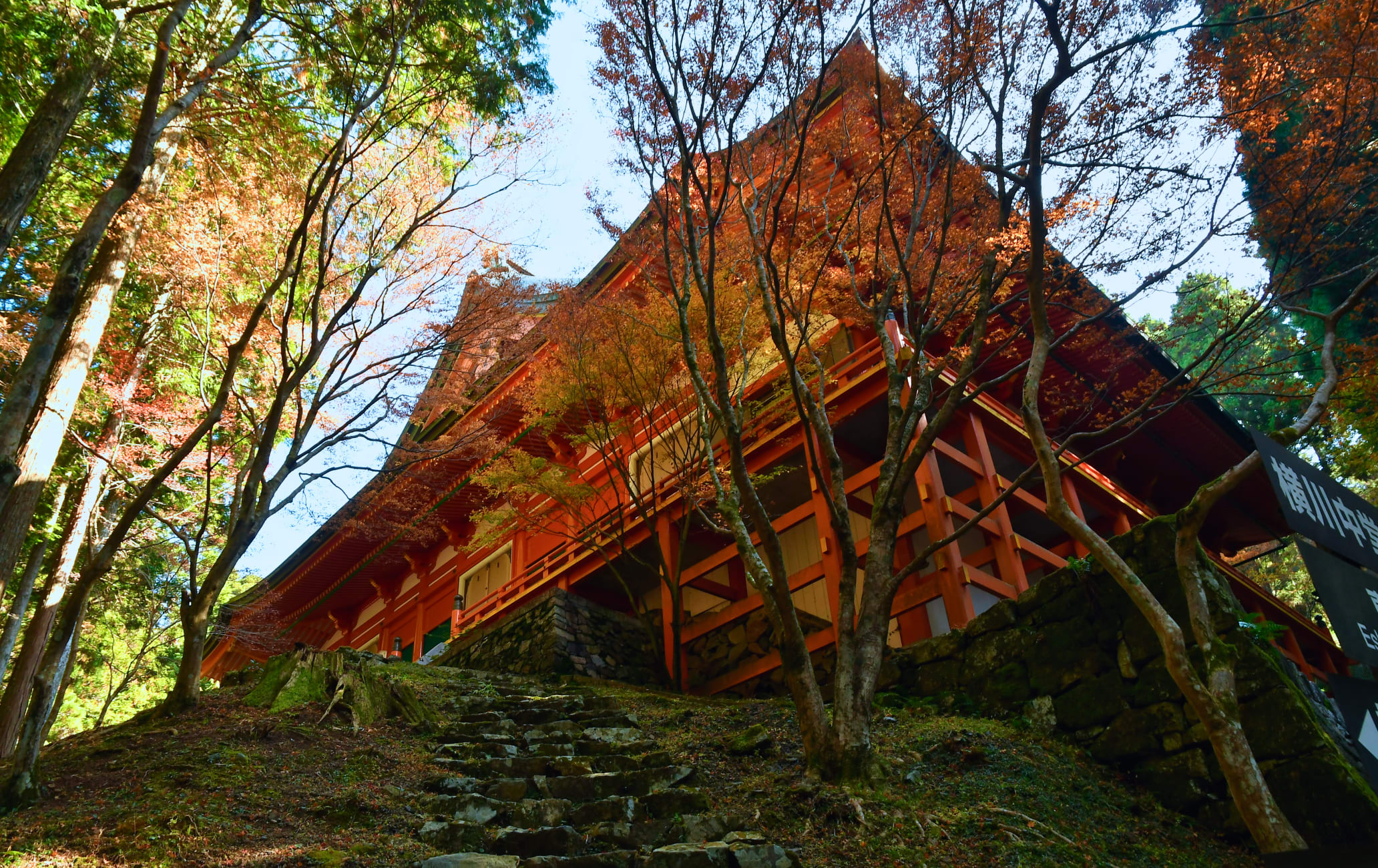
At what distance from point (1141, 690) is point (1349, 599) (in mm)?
4735

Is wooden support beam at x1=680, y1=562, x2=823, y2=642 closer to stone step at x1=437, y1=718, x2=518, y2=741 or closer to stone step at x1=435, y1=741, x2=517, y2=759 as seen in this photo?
stone step at x1=437, y1=718, x2=518, y2=741

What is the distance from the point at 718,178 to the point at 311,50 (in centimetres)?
510

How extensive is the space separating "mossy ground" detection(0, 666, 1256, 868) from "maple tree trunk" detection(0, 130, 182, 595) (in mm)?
1856

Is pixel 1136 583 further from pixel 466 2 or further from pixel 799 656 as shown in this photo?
pixel 466 2

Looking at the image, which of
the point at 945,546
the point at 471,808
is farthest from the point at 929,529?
the point at 471,808

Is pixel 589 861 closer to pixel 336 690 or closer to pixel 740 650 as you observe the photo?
pixel 336 690

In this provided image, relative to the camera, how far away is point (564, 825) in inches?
199

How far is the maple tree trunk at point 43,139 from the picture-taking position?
18.4 ft

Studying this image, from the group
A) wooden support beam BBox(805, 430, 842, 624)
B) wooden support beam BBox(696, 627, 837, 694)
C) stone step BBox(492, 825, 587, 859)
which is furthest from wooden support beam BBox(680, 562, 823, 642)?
stone step BBox(492, 825, 587, 859)

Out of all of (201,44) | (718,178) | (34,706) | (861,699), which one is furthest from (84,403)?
(861,699)

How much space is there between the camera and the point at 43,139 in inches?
238

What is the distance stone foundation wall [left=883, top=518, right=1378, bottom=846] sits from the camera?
16.5 feet

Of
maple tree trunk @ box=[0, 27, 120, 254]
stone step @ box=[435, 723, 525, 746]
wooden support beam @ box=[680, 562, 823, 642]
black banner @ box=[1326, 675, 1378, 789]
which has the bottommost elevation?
black banner @ box=[1326, 675, 1378, 789]

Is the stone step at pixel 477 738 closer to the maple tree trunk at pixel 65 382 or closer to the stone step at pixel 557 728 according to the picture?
the stone step at pixel 557 728
